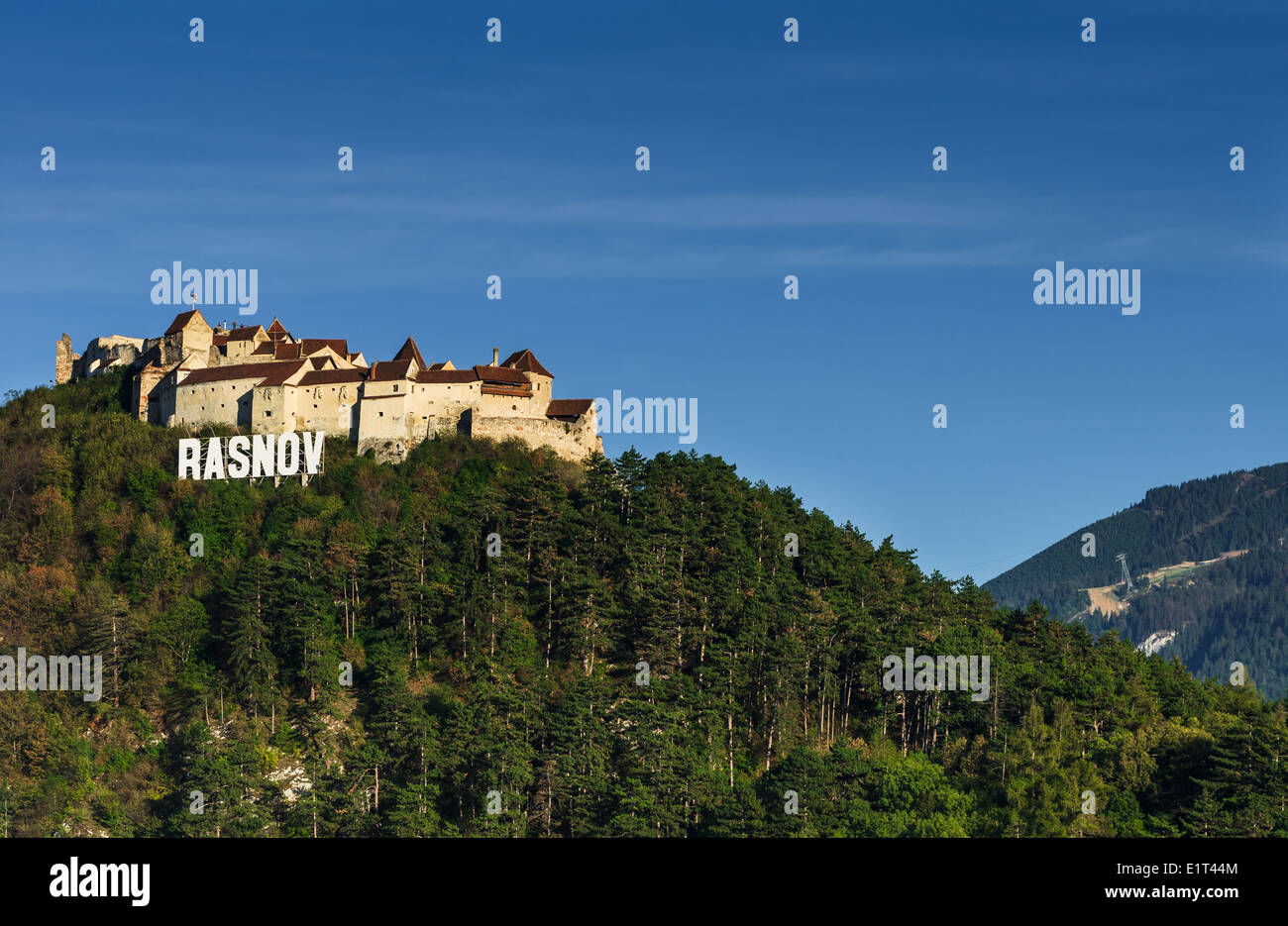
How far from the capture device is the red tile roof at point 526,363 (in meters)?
94.1

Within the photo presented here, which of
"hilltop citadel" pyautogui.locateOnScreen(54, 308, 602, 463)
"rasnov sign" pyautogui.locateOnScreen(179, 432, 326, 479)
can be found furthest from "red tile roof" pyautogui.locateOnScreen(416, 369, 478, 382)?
"rasnov sign" pyautogui.locateOnScreen(179, 432, 326, 479)

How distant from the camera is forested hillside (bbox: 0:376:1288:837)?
67.3m

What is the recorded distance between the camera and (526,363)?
94312 mm

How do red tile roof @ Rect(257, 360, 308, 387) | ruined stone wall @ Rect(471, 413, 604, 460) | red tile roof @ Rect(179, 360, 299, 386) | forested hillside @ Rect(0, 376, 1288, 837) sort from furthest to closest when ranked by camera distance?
red tile roof @ Rect(179, 360, 299, 386), red tile roof @ Rect(257, 360, 308, 387), ruined stone wall @ Rect(471, 413, 604, 460), forested hillside @ Rect(0, 376, 1288, 837)

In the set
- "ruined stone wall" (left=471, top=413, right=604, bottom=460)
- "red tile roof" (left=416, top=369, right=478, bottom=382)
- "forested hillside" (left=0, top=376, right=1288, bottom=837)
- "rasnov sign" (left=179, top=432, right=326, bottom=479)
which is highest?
"red tile roof" (left=416, top=369, right=478, bottom=382)

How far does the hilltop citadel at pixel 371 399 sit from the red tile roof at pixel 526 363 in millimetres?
83

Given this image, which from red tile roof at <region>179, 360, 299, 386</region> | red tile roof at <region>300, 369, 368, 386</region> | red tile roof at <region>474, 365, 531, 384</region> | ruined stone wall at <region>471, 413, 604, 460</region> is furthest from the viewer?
red tile roof at <region>474, 365, 531, 384</region>

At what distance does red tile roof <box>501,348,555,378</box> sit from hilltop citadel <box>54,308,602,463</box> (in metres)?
0.08

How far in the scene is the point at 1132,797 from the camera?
68.6 m

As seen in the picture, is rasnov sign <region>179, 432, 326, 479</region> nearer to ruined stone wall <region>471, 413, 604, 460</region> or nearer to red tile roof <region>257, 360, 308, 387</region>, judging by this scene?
red tile roof <region>257, 360, 308, 387</region>

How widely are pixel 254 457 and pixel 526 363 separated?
16.9 m

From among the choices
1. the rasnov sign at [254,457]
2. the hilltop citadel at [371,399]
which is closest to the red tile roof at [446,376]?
the hilltop citadel at [371,399]

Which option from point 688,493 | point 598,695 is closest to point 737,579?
point 688,493

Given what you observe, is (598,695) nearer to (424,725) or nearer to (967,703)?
(424,725)
